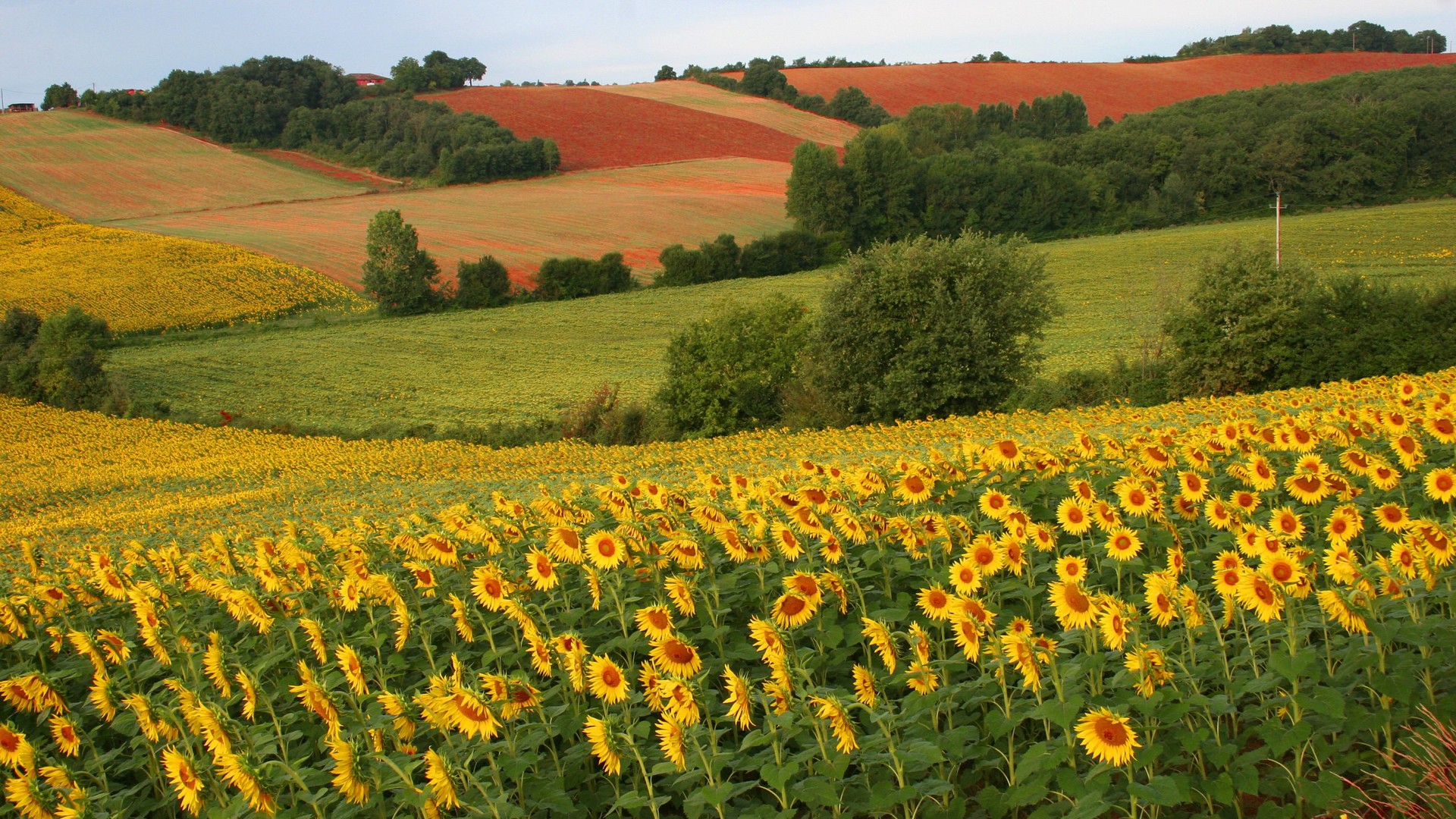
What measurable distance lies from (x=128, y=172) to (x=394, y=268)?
39.0 m

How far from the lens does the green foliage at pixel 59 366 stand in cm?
3975

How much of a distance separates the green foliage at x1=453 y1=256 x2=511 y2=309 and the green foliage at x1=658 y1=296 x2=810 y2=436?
104ft

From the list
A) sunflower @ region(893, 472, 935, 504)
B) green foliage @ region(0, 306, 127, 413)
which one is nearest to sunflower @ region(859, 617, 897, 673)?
sunflower @ region(893, 472, 935, 504)

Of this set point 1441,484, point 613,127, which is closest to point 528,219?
point 613,127

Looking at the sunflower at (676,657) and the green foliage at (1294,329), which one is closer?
the sunflower at (676,657)

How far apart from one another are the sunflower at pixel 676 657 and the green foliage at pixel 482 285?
200 ft

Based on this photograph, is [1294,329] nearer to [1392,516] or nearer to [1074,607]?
[1392,516]

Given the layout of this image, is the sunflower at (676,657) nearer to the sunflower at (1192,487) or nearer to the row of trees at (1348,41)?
the sunflower at (1192,487)

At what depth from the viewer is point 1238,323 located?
91.8ft

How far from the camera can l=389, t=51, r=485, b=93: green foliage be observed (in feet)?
362

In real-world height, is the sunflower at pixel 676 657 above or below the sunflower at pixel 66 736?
above

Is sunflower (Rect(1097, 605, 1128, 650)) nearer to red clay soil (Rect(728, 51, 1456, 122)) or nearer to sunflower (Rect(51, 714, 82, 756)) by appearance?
sunflower (Rect(51, 714, 82, 756))

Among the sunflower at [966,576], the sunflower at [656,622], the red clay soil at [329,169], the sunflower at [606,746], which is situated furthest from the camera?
the red clay soil at [329,169]

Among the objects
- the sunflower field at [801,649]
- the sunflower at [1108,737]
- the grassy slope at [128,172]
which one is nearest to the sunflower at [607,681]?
the sunflower field at [801,649]
